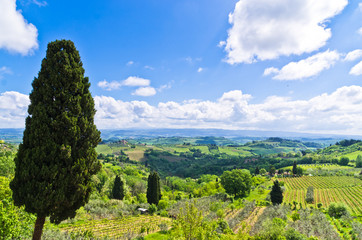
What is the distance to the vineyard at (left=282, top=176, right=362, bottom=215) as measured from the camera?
5963 centimetres

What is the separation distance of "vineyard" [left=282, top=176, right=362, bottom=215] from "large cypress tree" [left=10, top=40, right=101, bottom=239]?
6517 cm

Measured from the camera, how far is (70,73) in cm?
1269

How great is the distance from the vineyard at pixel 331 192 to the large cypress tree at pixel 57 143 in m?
65.2

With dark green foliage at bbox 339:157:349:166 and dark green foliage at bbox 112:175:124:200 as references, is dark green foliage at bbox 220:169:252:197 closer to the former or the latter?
dark green foliage at bbox 112:175:124:200

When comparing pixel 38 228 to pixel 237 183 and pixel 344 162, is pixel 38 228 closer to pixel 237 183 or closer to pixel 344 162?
pixel 237 183

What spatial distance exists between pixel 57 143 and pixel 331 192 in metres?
95.2

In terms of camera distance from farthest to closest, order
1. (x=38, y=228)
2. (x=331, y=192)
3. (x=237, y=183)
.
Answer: (x=331, y=192)
(x=237, y=183)
(x=38, y=228)

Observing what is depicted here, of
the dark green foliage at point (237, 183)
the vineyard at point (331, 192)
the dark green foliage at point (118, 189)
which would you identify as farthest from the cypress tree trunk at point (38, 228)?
the vineyard at point (331, 192)

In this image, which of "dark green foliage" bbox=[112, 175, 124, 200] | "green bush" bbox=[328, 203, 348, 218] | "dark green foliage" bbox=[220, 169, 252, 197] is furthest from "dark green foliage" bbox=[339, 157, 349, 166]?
"dark green foliage" bbox=[112, 175, 124, 200]

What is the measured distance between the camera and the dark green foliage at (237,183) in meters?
63.6

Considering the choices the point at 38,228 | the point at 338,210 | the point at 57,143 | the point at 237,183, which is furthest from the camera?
the point at 237,183

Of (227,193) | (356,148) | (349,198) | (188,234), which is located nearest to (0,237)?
(188,234)

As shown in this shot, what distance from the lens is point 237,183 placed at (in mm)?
63688

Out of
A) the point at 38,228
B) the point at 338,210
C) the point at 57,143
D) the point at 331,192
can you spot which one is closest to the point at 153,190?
the point at 38,228
